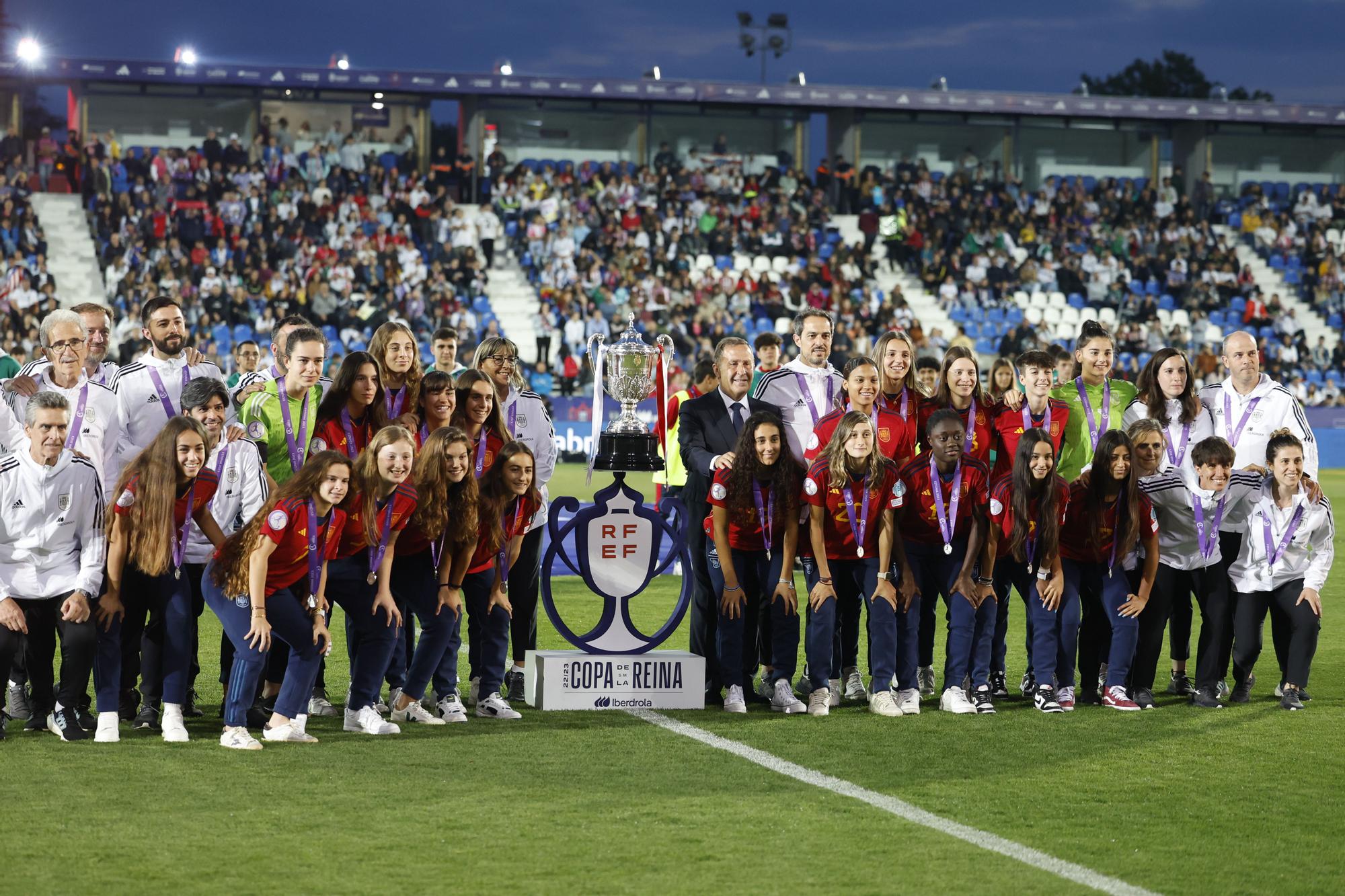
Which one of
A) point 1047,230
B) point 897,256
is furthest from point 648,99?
point 1047,230

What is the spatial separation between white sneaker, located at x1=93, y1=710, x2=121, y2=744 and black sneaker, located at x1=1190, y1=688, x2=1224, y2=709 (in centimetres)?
503

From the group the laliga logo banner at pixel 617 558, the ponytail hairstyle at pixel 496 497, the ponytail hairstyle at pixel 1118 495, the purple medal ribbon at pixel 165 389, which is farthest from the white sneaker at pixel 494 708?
the ponytail hairstyle at pixel 1118 495

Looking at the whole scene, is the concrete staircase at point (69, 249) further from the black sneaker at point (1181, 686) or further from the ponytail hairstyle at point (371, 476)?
the black sneaker at point (1181, 686)

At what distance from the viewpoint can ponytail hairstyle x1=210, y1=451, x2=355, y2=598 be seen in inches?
249

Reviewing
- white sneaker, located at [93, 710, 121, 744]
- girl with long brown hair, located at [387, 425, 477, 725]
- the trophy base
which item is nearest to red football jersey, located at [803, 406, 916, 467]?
the trophy base

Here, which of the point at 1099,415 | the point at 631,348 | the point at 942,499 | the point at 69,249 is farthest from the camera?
the point at 69,249

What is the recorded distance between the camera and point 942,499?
7.29 meters

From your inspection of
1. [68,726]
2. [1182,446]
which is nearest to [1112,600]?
[1182,446]

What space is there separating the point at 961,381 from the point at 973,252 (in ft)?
87.3

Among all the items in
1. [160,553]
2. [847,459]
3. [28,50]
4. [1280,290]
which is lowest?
[160,553]

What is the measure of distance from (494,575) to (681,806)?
2084 mm

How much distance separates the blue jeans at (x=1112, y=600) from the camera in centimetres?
748

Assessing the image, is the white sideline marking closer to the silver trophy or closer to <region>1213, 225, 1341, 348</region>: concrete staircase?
the silver trophy

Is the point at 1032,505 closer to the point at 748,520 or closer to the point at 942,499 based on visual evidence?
the point at 942,499
